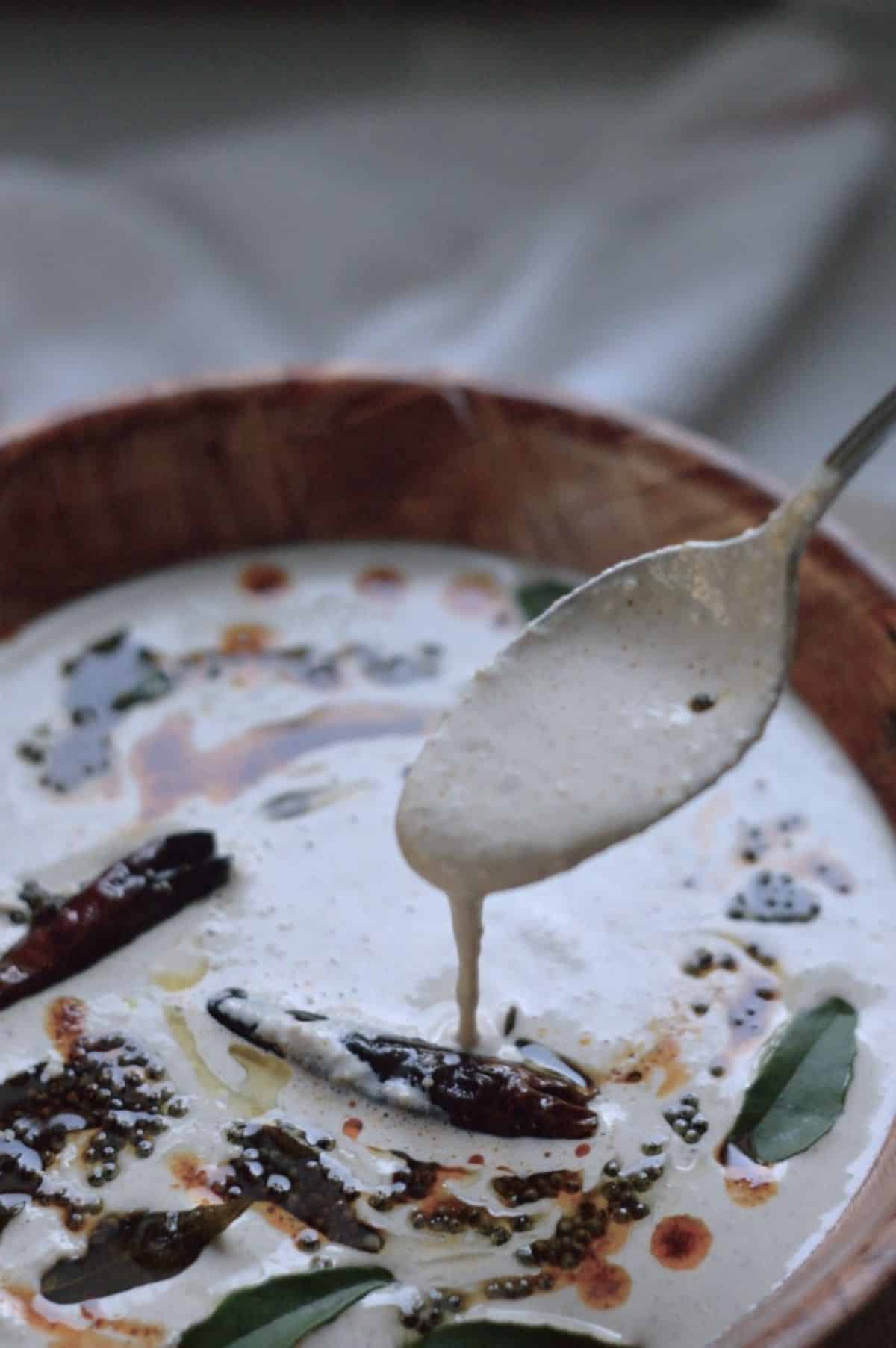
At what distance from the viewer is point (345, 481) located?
2.23 meters

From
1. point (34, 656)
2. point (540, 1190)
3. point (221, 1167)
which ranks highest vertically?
point (540, 1190)

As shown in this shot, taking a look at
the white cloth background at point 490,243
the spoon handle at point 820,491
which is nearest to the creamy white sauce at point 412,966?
the spoon handle at point 820,491

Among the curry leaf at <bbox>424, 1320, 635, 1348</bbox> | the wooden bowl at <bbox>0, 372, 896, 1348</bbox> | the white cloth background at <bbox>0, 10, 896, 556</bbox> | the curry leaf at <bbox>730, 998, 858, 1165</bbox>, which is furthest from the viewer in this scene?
the white cloth background at <bbox>0, 10, 896, 556</bbox>

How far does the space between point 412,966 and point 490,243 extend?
1470 mm

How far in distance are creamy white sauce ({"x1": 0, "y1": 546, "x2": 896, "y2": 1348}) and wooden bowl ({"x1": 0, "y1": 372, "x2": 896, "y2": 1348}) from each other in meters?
0.10

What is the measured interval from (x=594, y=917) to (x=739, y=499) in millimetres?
571

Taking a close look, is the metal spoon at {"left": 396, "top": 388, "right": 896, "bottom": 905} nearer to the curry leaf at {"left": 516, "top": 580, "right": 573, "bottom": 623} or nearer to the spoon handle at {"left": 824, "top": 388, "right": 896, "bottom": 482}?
the spoon handle at {"left": 824, "top": 388, "right": 896, "bottom": 482}

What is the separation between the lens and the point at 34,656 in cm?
208

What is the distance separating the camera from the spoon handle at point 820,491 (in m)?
1.61

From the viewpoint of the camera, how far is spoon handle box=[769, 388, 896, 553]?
1605mm

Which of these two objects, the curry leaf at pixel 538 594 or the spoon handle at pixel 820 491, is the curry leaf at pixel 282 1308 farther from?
the curry leaf at pixel 538 594

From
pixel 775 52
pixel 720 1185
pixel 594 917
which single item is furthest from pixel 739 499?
pixel 775 52

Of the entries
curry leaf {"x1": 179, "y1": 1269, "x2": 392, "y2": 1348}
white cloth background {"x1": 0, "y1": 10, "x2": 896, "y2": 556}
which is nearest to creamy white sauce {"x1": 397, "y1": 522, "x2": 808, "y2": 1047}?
curry leaf {"x1": 179, "y1": 1269, "x2": 392, "y2": 1348}

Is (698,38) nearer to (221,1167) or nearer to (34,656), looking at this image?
(34,656)
